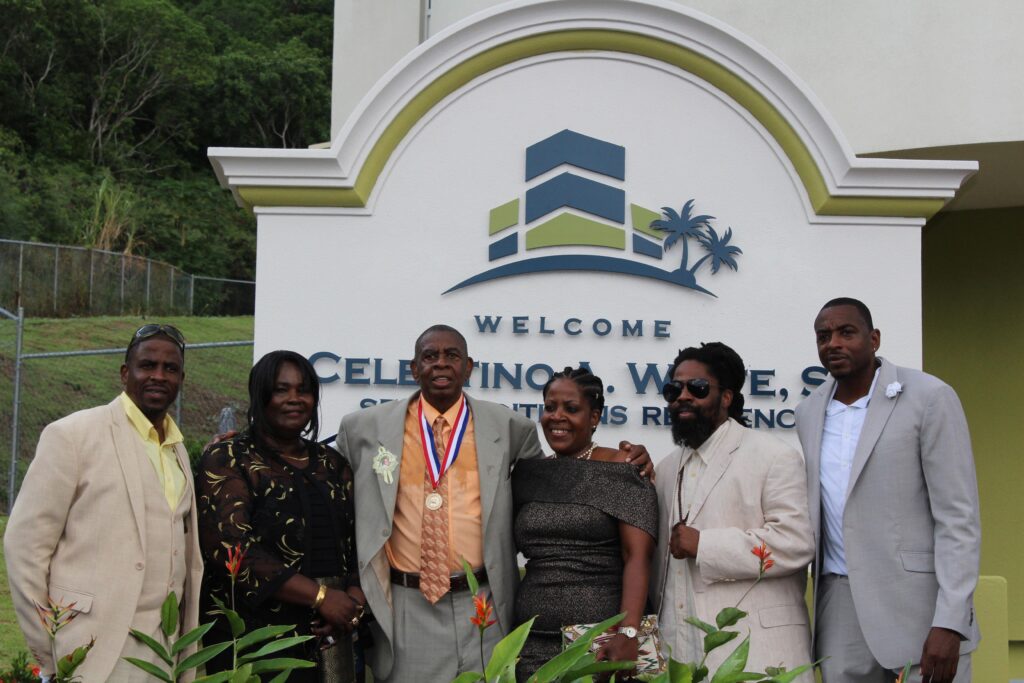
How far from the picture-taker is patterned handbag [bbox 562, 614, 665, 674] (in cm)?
383

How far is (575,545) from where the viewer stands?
4027mm

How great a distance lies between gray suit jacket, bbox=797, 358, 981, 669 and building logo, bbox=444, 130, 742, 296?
199 centimetres

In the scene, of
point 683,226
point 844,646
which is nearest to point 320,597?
point 844,646

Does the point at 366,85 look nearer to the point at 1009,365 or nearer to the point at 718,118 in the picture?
the point at 718,118

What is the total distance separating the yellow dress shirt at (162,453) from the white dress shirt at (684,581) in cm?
175

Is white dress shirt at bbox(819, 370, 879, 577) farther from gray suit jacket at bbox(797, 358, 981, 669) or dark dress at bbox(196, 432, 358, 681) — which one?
dark dress at bbox(196, 432, 358, 681)

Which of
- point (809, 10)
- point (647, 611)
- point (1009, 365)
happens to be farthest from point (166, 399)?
point (1009, 365)

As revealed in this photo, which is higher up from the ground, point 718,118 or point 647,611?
point 718,118

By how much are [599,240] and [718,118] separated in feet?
2.97

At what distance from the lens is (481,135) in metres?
5.97

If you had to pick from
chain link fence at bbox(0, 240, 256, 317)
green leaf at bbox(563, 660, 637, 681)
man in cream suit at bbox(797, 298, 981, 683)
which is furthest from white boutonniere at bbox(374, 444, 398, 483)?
chain link fence at bbox(0, 240, 256, 317)

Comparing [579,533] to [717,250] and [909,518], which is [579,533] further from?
[717,250]

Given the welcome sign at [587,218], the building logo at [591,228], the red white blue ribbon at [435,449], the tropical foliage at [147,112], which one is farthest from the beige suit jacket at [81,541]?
the tropical foliage at [147,112]

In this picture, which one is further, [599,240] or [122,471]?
[599,240]
